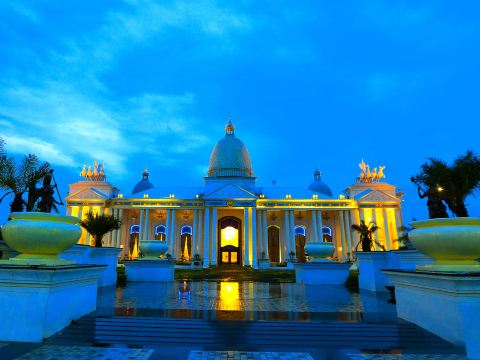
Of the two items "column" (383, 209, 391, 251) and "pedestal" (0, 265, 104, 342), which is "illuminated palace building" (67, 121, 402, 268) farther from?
"pedestal" (0, 265, 104, 342)

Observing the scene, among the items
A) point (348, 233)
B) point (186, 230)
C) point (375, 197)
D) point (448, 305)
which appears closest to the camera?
point (448, 305)

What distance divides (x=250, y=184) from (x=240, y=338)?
161 ft

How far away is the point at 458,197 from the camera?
636 inches

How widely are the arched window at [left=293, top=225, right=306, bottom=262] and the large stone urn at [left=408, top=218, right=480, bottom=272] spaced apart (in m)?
49.3

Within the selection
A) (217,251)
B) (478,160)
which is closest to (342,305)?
(478,160)

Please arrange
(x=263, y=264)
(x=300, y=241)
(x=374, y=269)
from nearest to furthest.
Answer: (x=374, y=269), (x=263, y=264), (x=300, y=241)

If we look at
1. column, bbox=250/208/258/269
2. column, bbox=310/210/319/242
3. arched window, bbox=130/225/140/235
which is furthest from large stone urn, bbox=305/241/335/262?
arched window, bbox=130/225/140/235

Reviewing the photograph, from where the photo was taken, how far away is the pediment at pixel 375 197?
177 ft

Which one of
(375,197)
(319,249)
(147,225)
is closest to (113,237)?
(147,225)

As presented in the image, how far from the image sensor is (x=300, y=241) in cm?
5609

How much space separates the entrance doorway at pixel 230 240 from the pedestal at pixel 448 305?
1768 inches

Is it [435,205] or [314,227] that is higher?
[314,227]

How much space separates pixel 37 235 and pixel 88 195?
50335mm

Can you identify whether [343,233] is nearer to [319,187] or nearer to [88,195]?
[319,187]
